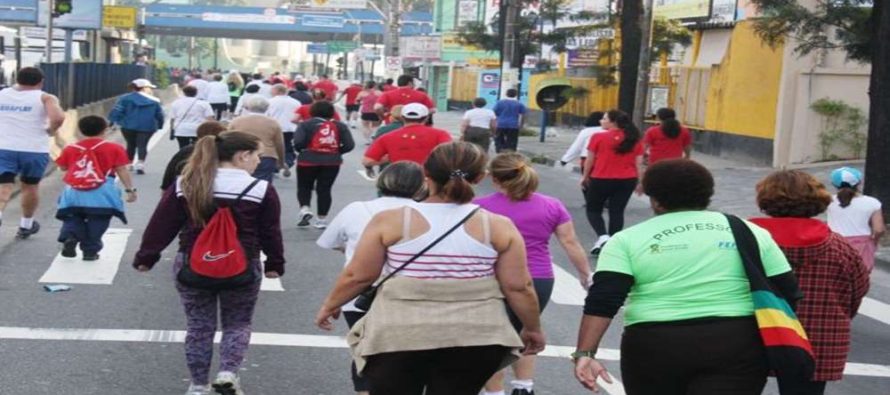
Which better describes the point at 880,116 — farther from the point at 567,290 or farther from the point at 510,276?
the point at 510,276

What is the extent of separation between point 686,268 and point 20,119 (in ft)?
30.7

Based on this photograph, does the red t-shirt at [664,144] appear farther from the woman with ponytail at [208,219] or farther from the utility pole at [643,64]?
the woman with ponytail at [208,219]

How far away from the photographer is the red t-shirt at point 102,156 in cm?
1173

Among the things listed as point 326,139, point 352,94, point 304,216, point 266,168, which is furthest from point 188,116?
point 352,94

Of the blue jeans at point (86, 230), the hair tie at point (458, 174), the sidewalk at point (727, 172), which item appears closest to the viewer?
the hair tie at point (458, 174)

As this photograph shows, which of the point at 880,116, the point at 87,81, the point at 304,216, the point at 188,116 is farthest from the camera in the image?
the point at 87,81

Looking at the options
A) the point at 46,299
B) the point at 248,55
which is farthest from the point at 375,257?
the point at 248,55

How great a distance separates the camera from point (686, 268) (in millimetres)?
4746

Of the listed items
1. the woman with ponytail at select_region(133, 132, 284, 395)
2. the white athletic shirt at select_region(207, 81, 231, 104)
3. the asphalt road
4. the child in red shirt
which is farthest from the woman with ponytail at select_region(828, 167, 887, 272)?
the white athletic shirt at select_region(207, 81, 231, 104)

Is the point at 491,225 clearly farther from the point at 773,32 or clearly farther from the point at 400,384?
the point at 773,32

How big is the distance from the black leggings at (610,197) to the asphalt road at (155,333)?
0.59 meters

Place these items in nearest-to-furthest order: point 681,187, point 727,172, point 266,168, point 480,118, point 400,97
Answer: point 681,187 < point 266,168 < point 400,97 < point 480,118 < point 727,172

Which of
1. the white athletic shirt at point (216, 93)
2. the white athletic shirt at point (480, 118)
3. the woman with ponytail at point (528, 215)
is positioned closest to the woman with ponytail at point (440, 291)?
the woman with ponytail at point (528, 215)

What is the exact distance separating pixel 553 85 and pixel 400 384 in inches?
1220
